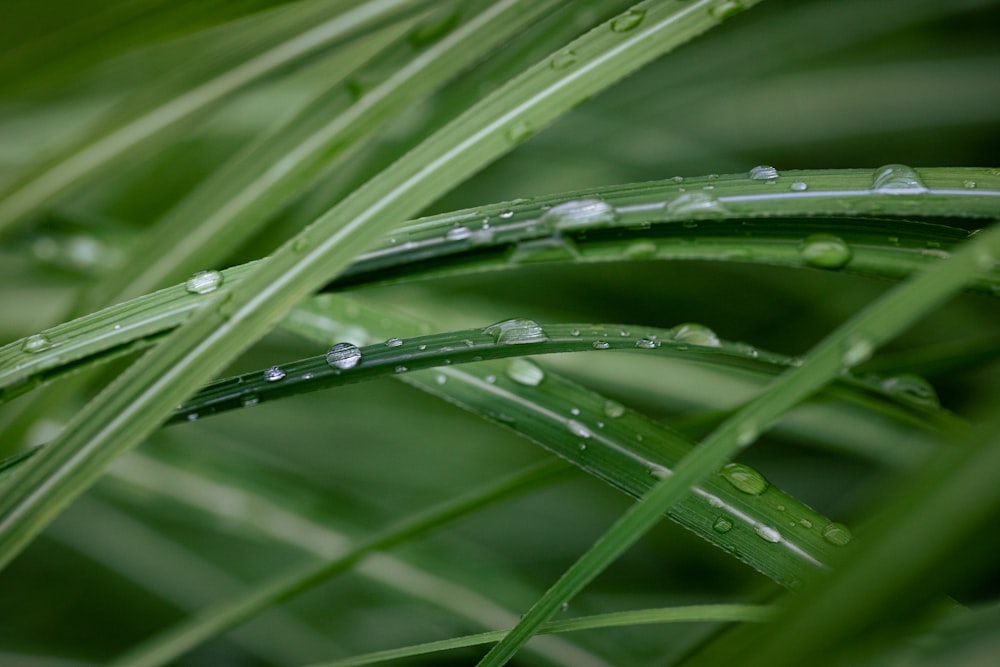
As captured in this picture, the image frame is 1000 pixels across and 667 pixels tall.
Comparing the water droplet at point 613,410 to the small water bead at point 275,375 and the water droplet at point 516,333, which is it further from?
the small water bead at point 275,375

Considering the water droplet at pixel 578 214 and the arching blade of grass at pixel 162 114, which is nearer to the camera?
the water droplet at pixel 578 214

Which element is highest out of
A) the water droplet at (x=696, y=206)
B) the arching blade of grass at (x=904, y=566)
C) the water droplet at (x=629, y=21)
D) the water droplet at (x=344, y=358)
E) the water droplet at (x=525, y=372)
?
the water droplet at (x=629, y=21)

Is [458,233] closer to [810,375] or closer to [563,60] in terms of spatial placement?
[563,60]

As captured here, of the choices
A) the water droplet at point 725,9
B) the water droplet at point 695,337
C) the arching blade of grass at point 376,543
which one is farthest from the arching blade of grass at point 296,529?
the water droplet at point 725,9

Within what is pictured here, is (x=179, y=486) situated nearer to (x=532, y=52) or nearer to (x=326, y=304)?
(x=326, y=304)

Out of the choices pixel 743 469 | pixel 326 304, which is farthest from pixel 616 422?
→ pixel 326 304

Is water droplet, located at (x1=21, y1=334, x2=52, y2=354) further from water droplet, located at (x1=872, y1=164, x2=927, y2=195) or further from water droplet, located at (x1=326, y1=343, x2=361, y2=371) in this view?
water droplet, located at (x1=872, y1=164, x2=927, y2=195)

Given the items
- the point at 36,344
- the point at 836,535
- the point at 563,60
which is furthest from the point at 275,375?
the point at 836,535
